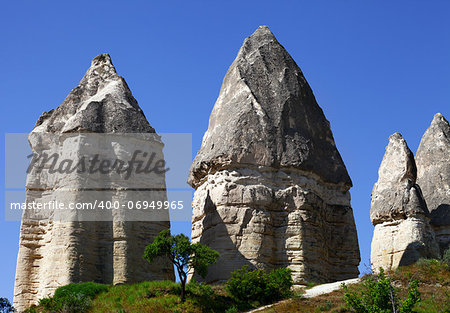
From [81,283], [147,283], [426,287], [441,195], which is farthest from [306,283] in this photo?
[441,195]

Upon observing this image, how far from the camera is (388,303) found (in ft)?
77.5

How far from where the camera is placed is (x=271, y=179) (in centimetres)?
3047

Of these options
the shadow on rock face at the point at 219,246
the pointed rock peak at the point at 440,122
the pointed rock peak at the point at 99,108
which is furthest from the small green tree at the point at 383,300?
the pointed rock peak at the point at 440,122

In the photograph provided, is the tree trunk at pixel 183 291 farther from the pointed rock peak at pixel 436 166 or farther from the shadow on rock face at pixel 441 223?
the pointed rock peak at pixel 436 166

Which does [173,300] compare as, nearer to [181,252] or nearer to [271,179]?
[181,252]

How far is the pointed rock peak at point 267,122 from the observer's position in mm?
30750

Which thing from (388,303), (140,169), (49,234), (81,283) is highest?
(140,169)

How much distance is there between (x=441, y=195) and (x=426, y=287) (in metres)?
11.8

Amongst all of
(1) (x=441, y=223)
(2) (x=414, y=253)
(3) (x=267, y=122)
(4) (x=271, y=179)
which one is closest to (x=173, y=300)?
(4) (x=271, y=179)

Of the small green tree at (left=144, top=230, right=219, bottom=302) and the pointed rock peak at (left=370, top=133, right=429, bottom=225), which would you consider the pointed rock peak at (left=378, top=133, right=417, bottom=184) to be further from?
the small green tree at (left=144, top=230, right=219, bottom=302)

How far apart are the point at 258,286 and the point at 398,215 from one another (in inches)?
416

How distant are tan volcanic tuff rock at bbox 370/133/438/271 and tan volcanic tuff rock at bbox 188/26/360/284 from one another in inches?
105

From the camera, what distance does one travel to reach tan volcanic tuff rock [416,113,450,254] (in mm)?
37469

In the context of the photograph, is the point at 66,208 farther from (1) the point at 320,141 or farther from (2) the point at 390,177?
(2) the point at 390,177
